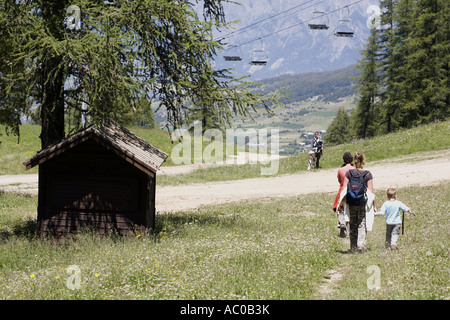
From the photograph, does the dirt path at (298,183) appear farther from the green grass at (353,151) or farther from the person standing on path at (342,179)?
the person standing on path at (342,179)

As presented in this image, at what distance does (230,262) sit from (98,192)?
16.9 feet

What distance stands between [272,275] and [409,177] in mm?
18073

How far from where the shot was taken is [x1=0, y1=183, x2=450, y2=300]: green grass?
726 cm

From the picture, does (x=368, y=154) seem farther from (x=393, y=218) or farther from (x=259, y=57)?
(x=393, y=218)

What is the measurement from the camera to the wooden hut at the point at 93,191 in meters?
12.5

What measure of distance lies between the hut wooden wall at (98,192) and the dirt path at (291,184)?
21.8 feet

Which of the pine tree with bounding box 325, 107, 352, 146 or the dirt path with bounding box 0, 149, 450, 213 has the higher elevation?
the pine tree with bounding box 325, 107, 352, 146

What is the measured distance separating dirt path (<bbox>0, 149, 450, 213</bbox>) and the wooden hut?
262 inches

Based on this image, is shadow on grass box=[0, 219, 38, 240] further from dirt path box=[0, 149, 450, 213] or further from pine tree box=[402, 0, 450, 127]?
pine tree box=[402, 0, 450, 127]

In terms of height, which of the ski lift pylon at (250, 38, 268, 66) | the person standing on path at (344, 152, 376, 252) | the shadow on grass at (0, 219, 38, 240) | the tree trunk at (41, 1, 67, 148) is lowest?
the shadow on grass at (0, 219, 38, 240)

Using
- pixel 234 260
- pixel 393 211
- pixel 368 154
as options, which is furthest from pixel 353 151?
pixel 234 260

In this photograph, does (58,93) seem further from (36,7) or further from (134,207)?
(134,207)

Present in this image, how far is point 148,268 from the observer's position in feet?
27.4

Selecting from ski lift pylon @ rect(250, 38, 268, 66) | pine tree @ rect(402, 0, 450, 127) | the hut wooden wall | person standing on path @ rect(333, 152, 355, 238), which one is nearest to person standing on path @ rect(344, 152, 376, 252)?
person standing on path @ rect(333, 152, 355, 238)
